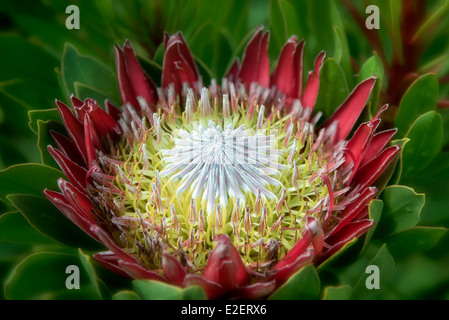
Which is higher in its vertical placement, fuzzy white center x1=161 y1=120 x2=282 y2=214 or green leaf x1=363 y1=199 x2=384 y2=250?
fuzzy white center x1=161 y1=120 x2=282 y2=214

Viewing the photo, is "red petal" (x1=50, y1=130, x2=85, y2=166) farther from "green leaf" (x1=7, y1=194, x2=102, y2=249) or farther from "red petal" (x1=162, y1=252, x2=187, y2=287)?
"red petal" (x1=162, y1=252, x2=187, y2=287)

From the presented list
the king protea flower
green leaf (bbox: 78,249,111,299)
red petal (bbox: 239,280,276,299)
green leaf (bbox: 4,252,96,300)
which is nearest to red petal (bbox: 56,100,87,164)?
the king protea flower

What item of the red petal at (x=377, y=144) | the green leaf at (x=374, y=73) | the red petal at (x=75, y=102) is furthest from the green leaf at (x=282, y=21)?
the red petal at (x=75, y=102)

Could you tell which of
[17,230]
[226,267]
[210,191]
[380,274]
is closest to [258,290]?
[226,267]

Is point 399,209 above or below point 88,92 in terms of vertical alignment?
below

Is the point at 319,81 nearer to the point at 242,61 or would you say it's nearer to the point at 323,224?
the point at 242,61

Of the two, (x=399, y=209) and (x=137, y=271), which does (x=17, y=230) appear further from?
(x=399, y=209)
